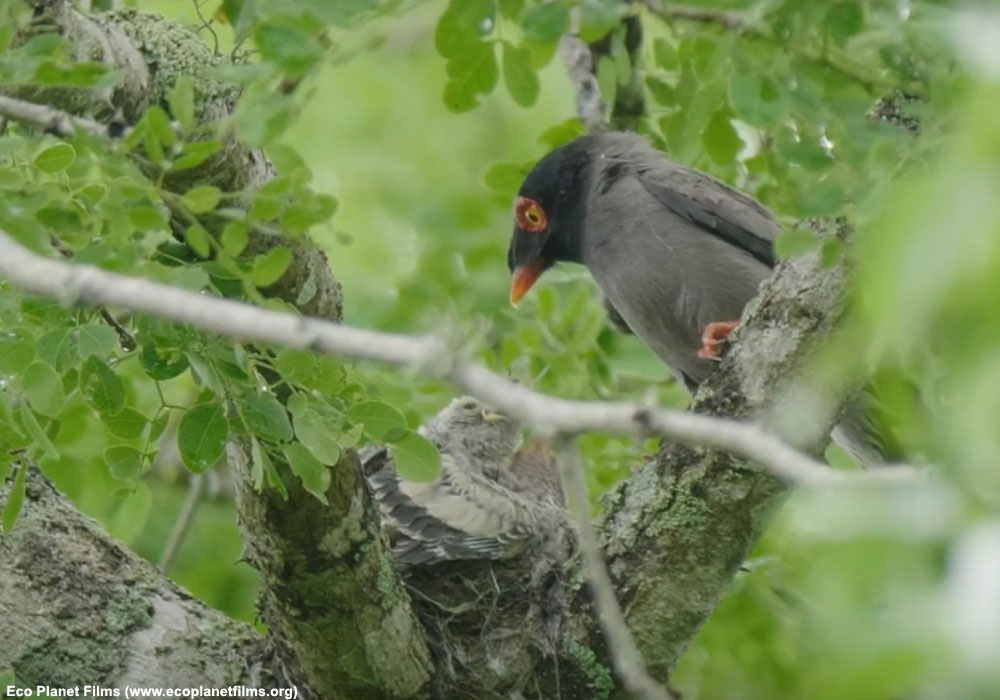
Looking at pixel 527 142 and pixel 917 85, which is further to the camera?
pixel 527 142

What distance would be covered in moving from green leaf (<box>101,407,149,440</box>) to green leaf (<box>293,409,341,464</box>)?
2.28ft

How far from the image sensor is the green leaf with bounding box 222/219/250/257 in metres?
2.86

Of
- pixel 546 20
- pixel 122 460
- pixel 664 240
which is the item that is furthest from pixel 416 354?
pixel 664 240

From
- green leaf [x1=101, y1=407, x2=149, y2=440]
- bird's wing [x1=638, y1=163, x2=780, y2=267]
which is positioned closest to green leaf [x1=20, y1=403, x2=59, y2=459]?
green leaf [x1=101, y1=407, x2=149, y2=440]

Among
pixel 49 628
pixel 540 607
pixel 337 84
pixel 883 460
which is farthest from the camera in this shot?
pixel 337 84

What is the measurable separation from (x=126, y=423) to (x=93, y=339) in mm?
528

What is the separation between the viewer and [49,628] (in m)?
3.99

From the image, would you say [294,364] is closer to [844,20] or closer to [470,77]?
[470,77]

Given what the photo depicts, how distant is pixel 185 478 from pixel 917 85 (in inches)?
247

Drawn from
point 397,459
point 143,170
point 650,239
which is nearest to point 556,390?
point 650,239

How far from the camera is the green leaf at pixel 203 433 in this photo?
3.45 metres

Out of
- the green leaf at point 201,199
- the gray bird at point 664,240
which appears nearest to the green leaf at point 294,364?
the green leaf at point 201,199

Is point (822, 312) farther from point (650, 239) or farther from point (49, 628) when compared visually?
point (49, 628)

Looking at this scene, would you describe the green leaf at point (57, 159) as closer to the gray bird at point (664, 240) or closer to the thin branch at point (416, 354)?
the thin branch at point (416, 354)
